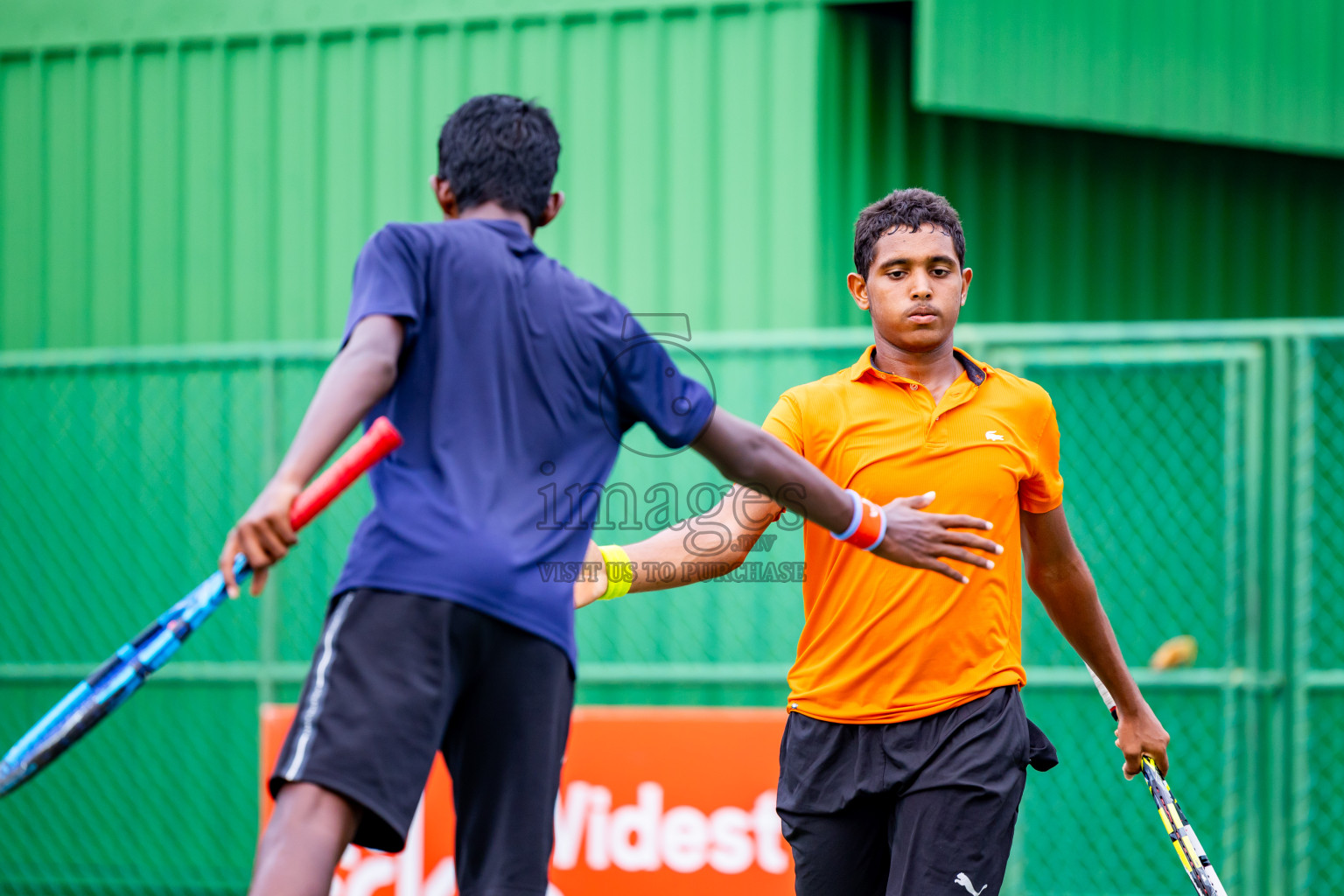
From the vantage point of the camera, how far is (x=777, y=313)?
6.82 m

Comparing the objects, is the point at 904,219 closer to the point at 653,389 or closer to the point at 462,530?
the point at 653,389

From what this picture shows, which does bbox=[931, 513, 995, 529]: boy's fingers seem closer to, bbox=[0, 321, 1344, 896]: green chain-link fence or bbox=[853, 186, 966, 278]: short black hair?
bbox=[853, 186, 966, 278]: short black hair

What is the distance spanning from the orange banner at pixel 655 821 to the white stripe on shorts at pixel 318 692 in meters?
3.10

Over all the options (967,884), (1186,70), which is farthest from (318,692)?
(1186,70)

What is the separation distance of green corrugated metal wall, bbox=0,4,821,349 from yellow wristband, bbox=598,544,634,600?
376 centimetres

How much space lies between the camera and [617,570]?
3209 millimetres

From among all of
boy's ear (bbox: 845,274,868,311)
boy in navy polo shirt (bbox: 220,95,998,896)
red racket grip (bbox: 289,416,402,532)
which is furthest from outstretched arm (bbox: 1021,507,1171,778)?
red racket grip (bbox: 289,416,402,532)

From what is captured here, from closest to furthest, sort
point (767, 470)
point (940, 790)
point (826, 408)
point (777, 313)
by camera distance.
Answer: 1. point (767, 470)
2. point (940, 790)
3. point (826, 408)
4. point (777, 313)

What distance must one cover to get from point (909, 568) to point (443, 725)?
127 centimetres

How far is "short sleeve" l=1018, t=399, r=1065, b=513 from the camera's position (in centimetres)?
322

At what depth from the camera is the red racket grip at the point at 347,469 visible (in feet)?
7.41

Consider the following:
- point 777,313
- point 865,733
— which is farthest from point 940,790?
point 777,313

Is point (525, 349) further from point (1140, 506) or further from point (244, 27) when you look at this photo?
point (244, 27)

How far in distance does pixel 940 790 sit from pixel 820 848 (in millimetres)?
337
